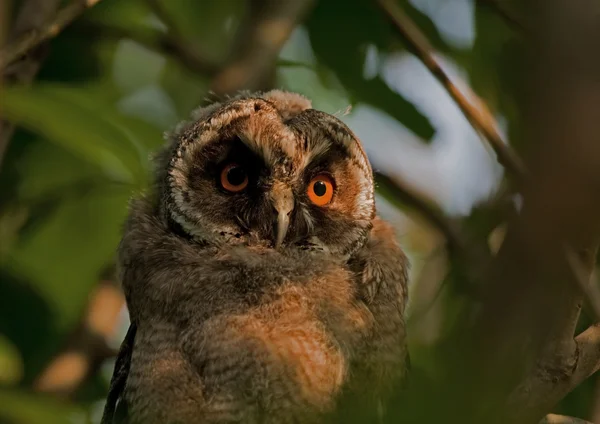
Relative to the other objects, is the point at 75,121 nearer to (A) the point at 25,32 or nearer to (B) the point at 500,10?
(A) the point at 25,32

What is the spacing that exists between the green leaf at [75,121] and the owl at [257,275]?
62 centimetres

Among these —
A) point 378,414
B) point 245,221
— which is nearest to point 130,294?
point 245,221

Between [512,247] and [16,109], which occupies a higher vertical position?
[16,109]

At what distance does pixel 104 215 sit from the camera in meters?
4.36

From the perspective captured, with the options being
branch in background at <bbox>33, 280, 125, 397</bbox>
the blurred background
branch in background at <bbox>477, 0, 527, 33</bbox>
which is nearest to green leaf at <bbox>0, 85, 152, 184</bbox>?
the blurred background

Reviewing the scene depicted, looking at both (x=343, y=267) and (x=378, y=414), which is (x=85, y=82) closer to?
(x=343, y=267)

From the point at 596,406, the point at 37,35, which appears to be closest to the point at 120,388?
the point at 37,35

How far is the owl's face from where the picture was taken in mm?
3469

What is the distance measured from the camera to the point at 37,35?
326 centimetres

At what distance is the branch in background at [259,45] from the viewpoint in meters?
4.57

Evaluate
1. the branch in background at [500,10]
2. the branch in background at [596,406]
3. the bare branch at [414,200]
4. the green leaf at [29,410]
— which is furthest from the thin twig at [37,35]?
the branch in background at [596,406]

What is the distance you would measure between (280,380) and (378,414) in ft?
5.37

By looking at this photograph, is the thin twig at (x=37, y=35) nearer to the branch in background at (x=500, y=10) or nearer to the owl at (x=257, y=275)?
the owl at (x=257, y=275)

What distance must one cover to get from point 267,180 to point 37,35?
1.04 m
